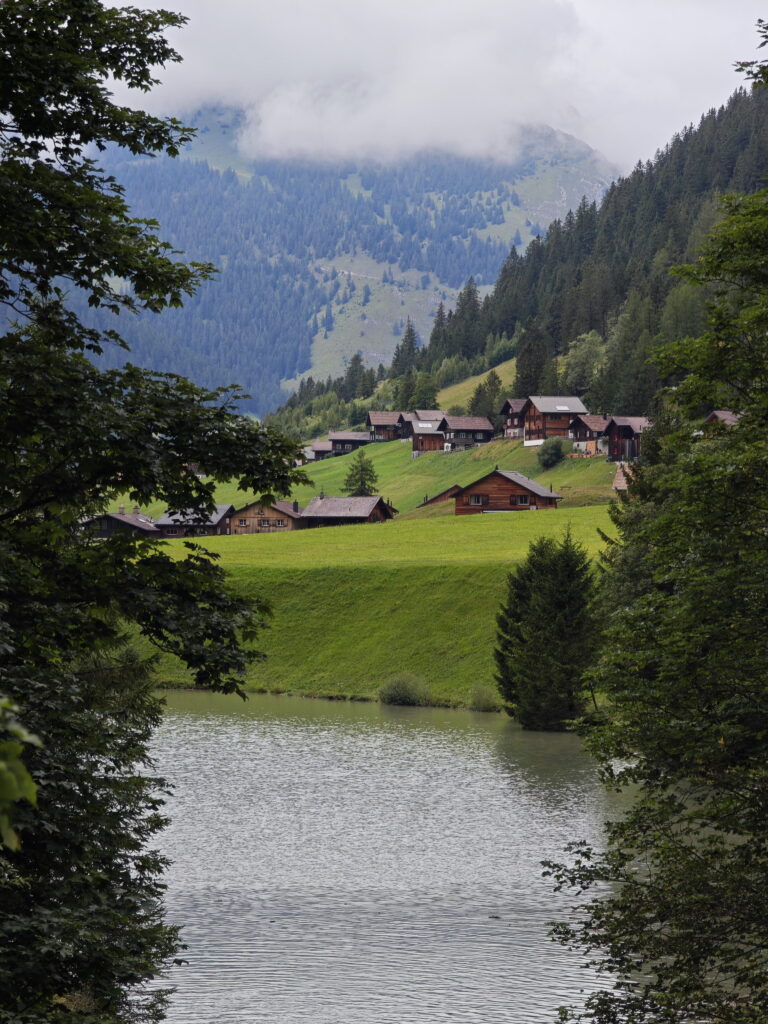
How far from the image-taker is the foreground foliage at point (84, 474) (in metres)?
13.8

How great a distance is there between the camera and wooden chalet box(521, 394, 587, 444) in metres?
173

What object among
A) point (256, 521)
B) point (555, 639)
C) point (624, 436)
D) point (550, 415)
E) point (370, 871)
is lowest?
point (370, 871)

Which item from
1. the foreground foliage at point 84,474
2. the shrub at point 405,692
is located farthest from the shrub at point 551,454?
the foreground foliage at point 84,474

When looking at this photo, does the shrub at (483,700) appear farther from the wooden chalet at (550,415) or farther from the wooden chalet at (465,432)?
the wooden chalet at (465,432)

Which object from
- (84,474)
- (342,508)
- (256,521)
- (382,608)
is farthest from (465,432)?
(84,474)

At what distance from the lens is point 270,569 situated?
10538cm

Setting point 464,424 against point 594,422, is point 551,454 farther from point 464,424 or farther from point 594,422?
point 464,424

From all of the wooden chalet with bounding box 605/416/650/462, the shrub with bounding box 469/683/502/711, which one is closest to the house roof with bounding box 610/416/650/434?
the wooden chalet with bounding box 605/416/650/462

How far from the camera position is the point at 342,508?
146125 mm

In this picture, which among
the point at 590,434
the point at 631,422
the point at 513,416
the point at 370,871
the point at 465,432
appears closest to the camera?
the point at 370,871

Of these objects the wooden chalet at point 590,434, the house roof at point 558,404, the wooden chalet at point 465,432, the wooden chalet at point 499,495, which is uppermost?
the house roof at point 558,404

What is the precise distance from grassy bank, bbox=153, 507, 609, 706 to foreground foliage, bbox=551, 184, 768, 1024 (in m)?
54.4

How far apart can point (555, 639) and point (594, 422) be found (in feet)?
331

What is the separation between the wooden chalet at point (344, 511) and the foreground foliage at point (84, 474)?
126m
